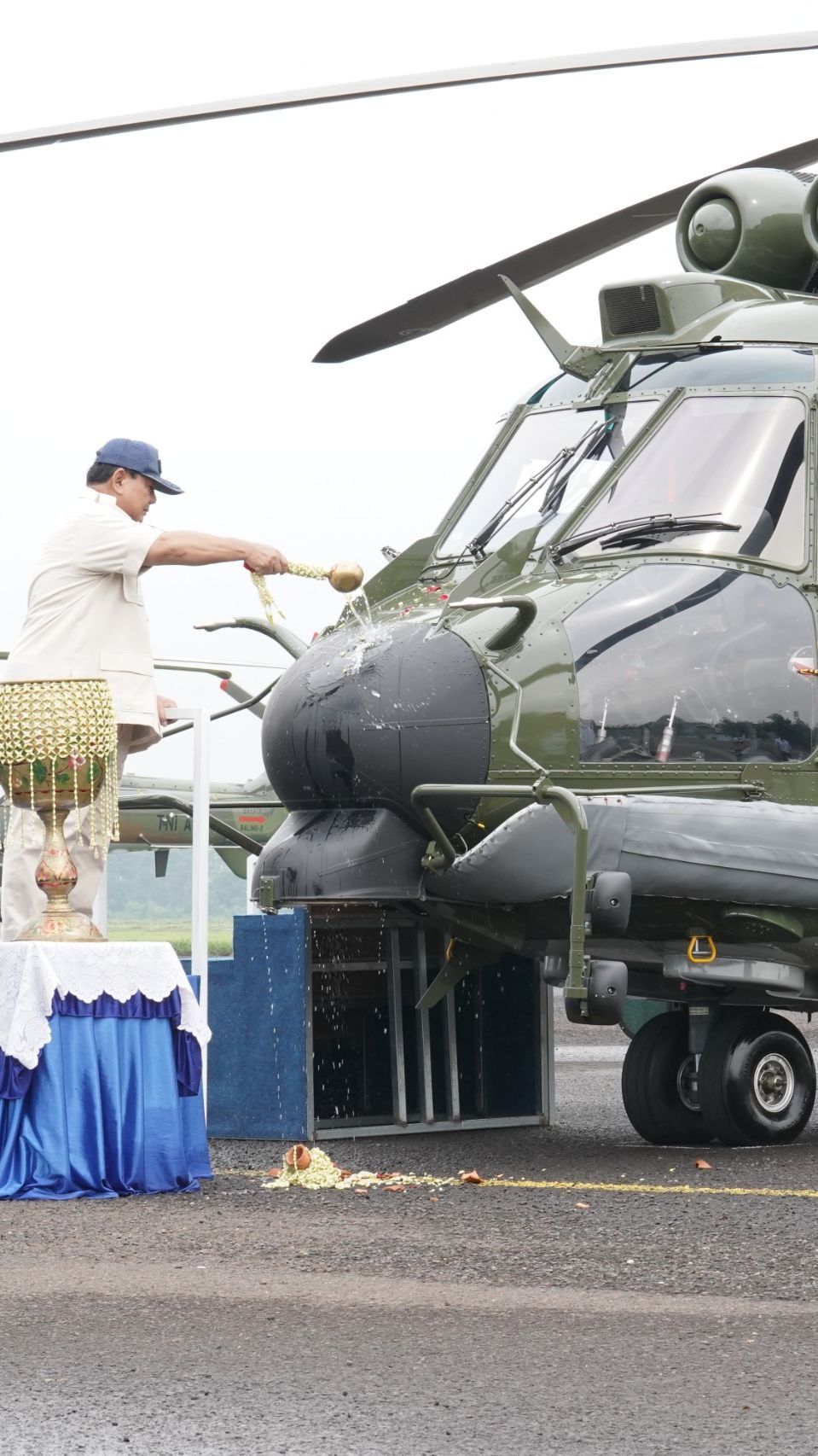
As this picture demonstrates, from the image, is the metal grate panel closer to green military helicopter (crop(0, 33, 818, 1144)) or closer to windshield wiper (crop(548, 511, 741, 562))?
green military helicopter (crop(0, 33, 818, 1144))

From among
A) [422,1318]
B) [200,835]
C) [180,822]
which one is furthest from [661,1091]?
[180,822]

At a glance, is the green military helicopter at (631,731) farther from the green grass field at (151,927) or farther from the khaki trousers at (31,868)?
the khaki trousers at (31,868)

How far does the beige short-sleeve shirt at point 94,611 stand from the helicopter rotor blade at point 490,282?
72.0 inches

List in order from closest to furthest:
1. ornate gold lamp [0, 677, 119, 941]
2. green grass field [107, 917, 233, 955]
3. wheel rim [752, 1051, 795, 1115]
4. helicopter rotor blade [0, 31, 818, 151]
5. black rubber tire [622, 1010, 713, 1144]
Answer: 1. helicopter rotor blade [0, 31, 818, 151]
2. ornate gold lamp [0, 677, 119, 941]
3. wheel rim [752, 1051, 795, 1115]
4. black rubber tire [622, 1010, 713, 1144]
5. green grass field [107, 917, 233, 955]

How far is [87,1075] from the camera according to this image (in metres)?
7.05

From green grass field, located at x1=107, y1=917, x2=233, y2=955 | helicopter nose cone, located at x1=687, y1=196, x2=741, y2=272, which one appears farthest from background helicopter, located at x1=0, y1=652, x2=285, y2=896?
helicopter nose cone, located at x1=687, y1=196, x2=741, y2=272

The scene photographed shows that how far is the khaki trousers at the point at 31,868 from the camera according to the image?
776 cm

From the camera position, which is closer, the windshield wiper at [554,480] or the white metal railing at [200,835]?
the white metal railing at [200,835]

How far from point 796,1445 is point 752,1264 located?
1863 mm

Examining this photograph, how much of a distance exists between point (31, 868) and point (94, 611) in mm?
961

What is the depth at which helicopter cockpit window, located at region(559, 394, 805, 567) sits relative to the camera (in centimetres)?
816

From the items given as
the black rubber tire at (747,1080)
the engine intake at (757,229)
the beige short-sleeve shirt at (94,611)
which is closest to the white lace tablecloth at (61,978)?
the beige short-sleeve shirt at (94,611)

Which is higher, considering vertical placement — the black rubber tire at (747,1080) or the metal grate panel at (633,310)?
the metal grate panel at (633,310)

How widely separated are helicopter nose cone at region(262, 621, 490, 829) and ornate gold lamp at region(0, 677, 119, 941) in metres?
0.97
